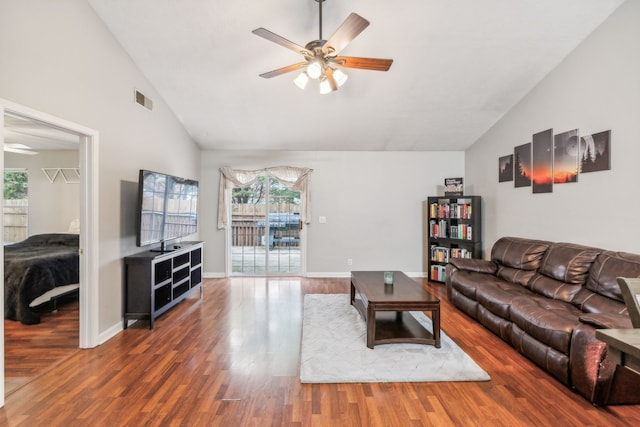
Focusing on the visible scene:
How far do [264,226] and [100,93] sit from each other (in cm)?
339

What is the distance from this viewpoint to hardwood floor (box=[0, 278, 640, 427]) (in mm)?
1900

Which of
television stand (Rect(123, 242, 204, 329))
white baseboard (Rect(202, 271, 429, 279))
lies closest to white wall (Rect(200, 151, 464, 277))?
white baseboard (Rect(202, 271, 429, 279))

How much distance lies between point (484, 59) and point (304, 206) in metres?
3.60

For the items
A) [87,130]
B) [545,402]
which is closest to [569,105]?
[545,402]

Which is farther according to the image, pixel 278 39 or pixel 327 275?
pixel 327 275

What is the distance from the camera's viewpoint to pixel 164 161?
4.26 metres

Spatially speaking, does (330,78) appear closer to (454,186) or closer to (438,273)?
(454,186)

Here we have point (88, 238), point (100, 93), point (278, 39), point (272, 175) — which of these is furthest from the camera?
point (272, 175)

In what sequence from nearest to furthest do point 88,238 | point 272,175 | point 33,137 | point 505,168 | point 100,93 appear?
point 88,238 → point 100,93 → point 33,137 → point 505,168 → point 272,175

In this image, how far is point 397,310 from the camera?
9.09 ft

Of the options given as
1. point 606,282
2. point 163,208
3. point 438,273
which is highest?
point 163,208

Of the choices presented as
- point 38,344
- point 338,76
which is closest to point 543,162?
point 338,76

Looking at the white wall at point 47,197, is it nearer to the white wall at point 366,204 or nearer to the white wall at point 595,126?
the white wall at point 366,204

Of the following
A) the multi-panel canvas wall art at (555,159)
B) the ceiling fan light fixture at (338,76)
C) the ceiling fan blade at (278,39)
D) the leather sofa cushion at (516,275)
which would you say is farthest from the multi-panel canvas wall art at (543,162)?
the ceiling fan blade at (278,39)
